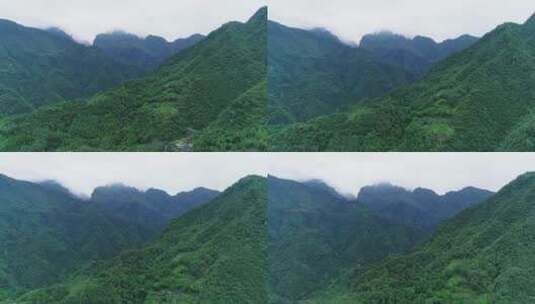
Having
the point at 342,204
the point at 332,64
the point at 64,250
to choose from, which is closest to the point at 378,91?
the point at 332,64

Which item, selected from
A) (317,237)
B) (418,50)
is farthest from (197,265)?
(418,50)

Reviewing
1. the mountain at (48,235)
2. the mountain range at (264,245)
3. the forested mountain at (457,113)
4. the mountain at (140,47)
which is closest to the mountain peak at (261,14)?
the mountain at (140,47)

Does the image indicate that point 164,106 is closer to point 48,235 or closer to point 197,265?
point 197,265

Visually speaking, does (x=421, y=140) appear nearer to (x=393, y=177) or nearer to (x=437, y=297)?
(x=393, y=177)

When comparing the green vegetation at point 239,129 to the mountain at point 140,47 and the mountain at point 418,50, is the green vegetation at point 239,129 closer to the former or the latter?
the mountain at point 140,47

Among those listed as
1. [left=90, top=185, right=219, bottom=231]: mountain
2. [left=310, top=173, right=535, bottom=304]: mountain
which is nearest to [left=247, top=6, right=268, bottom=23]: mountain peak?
[left=90, top=185, right=219, bottom=231]: mountain
